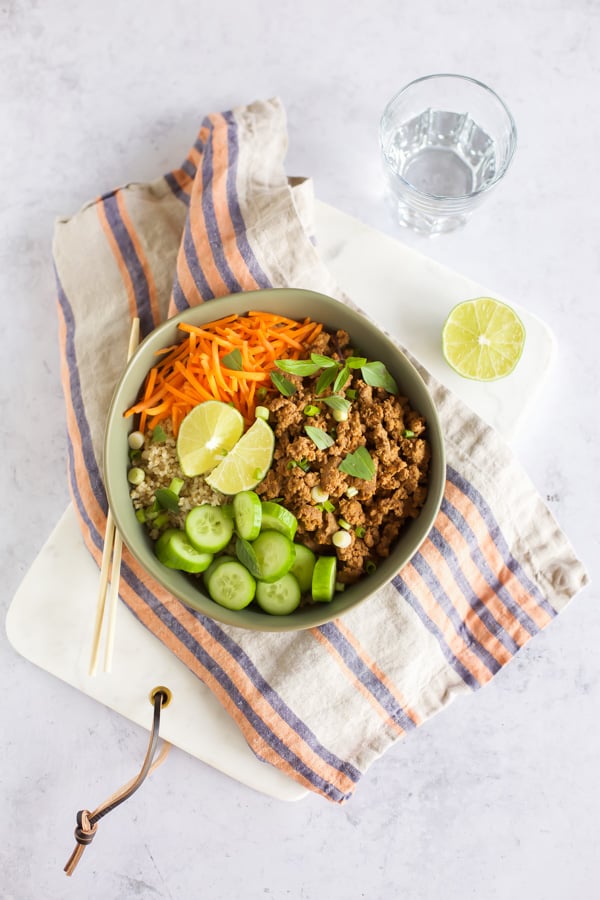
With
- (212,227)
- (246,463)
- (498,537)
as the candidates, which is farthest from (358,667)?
(212,227)

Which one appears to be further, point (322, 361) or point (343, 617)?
point (343, 617)

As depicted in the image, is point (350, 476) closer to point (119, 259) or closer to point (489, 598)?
point (489, 598)

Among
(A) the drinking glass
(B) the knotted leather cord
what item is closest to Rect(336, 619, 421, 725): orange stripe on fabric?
(B) the knotted leather cord

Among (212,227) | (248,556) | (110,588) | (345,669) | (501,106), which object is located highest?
(501,106)

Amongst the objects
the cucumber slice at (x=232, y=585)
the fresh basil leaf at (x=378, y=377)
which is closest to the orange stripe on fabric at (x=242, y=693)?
the cucumber slice at (x=232, y=585)

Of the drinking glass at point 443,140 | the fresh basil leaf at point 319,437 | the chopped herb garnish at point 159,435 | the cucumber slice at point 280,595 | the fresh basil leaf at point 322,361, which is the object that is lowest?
the cucumber slice at point 280,595

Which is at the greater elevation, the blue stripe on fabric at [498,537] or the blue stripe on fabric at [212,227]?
the blue stripe on fabric at [212,227]

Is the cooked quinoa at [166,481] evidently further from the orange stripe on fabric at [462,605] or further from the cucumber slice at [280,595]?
the orange stripe on fabric at [462,605]

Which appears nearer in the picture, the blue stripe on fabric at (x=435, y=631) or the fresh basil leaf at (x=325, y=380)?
the fresh basil leaf at (x=325, y=380)
